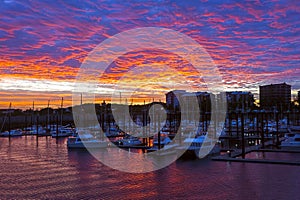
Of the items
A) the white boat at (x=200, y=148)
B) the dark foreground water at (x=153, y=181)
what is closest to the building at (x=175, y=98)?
the white boat at (x=200, y=148)

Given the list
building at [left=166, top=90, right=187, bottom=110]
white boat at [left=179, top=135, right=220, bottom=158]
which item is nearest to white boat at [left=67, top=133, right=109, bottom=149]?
white boat at [left=179, top=135, right=220, bottom=158]

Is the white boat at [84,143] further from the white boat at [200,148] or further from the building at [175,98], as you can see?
the building at [175,98]

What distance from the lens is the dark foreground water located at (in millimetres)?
15664

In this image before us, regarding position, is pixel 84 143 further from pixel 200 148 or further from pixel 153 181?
pixel 153 181

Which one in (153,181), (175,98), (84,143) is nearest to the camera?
(153,181)

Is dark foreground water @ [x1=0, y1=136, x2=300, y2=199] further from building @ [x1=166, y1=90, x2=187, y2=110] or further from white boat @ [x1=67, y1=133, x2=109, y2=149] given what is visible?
building @ [x1=166, y1=90, x2=187, y2=110]

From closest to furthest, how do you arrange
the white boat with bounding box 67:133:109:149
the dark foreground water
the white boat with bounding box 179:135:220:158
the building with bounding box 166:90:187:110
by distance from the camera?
the dark foreground water → the white boat with bounding box 179:135:220:158 → the white boat with bounding box 67:133:109:149 → the building with bounding box 166:90:187:110

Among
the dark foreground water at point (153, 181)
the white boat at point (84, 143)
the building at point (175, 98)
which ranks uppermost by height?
the building at point (175, 98)

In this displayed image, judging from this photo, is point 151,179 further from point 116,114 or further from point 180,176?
point 116,114

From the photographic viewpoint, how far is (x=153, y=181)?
18703 millimetres

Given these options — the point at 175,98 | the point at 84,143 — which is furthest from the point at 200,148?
the point at 175,98

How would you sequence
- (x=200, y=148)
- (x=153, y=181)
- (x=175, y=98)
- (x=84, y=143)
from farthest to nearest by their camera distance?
(x=175, y=98)
(x=84, y=143)
(x=200, y=148)
(x=153, y=181)

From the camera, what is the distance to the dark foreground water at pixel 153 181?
1566 centimetres

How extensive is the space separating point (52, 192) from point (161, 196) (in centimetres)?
512
